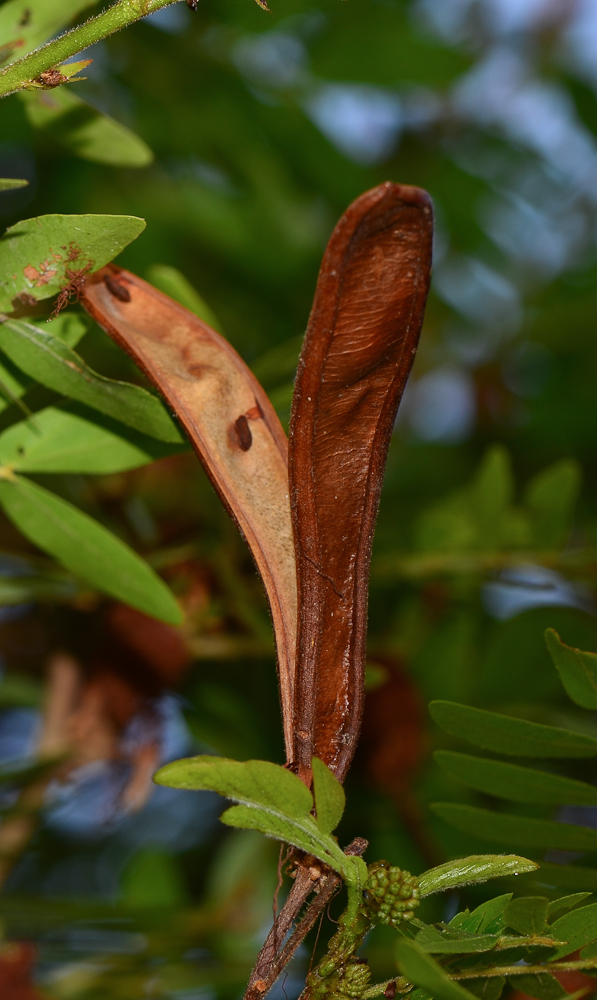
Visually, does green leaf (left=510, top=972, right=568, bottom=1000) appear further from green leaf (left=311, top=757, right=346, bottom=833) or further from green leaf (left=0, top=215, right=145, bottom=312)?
green leaf (left=0, top=215, right=145, bottom=312)

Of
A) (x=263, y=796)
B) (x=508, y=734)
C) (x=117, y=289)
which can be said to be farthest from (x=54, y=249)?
(x=508, y=734)

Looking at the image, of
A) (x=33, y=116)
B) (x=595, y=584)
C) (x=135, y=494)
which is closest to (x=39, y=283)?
(x=33, y=116)

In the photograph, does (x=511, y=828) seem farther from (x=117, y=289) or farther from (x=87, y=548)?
(x=117, y=289)

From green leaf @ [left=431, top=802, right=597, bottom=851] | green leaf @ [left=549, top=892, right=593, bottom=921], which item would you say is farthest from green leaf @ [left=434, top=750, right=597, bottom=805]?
green leaf @ [left=549, top=892, right=593, bottom=921]

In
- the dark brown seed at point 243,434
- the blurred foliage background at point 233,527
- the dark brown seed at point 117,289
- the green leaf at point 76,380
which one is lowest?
the blurred foliage background at point 233,527

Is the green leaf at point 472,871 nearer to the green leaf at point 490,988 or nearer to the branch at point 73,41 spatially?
the green leaf at point 490,988

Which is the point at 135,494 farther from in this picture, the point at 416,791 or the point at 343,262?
the point at 343,262

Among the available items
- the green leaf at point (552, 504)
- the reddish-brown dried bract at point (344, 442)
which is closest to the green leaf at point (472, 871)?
the reddish-brown dried bract at point (344, 442)
